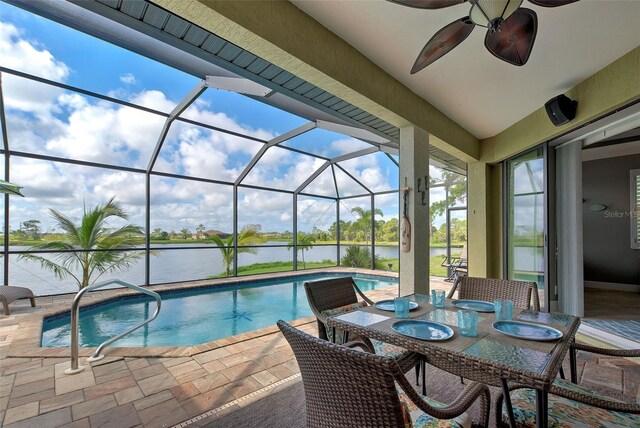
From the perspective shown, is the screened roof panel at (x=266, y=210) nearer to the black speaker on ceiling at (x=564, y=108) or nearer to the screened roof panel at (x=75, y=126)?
the screened roof panel at (x=75, y=126)

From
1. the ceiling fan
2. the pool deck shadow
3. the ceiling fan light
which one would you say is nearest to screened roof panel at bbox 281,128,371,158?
the pool deck shadow

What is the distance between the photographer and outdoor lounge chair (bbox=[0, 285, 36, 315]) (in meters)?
4.18

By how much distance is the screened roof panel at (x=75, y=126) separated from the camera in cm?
487

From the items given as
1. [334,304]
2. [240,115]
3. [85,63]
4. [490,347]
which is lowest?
[334,304]

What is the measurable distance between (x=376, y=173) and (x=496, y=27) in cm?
794

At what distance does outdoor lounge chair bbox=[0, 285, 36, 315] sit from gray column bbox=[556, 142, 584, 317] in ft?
24.8

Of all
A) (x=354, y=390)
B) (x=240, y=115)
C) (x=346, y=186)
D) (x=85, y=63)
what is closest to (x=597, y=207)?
(x=346, y=186)

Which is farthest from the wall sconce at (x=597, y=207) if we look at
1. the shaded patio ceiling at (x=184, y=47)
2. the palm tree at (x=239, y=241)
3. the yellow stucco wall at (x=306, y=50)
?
the palm tree at (x=239, y=241)

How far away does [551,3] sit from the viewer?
147 centimetres

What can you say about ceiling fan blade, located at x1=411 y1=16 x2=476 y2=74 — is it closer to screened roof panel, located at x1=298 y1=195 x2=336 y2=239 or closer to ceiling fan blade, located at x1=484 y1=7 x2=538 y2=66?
ceiling fan blade, located at x1=484 y1=7 x2=538 y2=66

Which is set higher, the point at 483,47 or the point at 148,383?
the point at 483,47

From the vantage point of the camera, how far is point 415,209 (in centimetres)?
359

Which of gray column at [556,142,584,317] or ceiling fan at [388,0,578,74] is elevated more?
ceiling fan at [388,0,578,74]

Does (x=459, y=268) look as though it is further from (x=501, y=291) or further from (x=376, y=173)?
(x=501, y=291)
